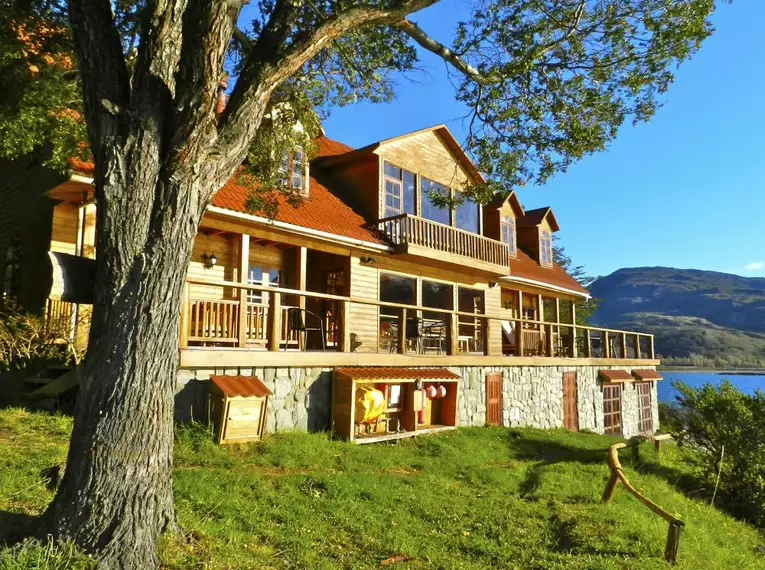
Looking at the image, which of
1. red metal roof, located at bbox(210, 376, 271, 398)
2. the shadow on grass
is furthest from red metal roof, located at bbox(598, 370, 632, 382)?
the shadow on grass

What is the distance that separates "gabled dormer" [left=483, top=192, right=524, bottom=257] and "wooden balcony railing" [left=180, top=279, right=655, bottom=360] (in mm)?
3160

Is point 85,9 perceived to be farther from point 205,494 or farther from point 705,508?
point 705,508

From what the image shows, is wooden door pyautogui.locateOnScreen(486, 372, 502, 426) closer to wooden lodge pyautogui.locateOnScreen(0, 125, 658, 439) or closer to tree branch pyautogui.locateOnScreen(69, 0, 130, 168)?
wooden lodge pyautogui.locateOnScreen(0, 125, 658, 439)

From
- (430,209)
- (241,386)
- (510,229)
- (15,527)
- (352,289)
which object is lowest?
(15,527)

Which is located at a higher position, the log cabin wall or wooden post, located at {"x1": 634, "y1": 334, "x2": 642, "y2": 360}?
the log cabin wall

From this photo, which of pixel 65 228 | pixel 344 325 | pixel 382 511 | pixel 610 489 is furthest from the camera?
pixel 65 228

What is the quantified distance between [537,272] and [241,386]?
1663cm

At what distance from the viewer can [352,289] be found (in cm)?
1446

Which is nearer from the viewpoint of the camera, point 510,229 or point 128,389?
point 128,389

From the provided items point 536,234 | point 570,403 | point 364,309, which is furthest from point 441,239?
point 536,234

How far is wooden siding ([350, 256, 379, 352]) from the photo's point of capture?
14.6 metres

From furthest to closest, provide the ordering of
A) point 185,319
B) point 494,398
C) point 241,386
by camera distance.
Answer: point 494,398 < point 241,386 < point 185,319

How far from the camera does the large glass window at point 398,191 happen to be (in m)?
16.4

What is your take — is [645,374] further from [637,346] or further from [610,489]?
Answer: [610,489]
